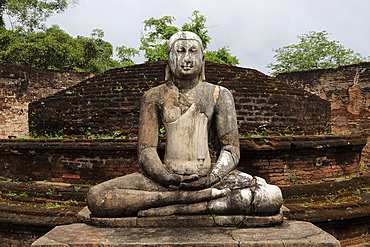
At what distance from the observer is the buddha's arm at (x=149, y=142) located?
271 centimetres

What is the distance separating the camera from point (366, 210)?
166 inches

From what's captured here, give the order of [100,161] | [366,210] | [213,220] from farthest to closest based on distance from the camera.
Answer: [100,161] → [366,210] → [213,220]

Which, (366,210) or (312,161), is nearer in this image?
(366,210)

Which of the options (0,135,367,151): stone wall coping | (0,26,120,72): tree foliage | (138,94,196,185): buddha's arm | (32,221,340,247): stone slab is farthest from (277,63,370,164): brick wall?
(0,26,120,72): tree foliage

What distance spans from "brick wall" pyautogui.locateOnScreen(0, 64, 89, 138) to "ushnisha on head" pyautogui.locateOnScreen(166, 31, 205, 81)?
1076 cm

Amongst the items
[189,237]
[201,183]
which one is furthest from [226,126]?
[189,237]

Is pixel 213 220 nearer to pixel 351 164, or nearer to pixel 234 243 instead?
pixel 234 243

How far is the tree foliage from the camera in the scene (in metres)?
14.4

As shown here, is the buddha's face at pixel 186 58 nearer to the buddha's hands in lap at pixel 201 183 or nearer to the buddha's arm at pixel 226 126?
the buddha's arm at pixel 226 126

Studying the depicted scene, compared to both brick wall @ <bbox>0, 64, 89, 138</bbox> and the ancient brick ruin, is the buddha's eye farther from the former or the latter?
brick wall @ <bbox>0, 64, 89, 138</bbox>

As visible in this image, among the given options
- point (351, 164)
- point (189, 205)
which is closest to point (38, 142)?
point (189, 205)

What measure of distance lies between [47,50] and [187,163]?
14414 millimetres

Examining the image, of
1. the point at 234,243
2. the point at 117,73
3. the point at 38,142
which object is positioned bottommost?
the point at 234,243

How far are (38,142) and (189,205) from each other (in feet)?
12.4
